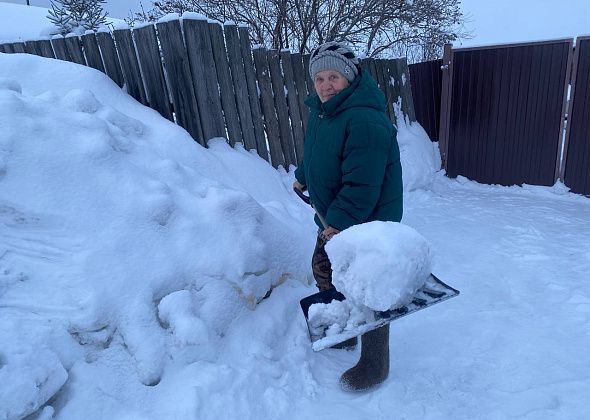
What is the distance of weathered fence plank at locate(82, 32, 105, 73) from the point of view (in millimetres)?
4020

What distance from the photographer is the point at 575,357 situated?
2445mm

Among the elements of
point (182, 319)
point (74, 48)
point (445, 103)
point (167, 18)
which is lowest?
point (182, 319)

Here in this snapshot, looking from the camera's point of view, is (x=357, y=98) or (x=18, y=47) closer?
(x=357, y=98)

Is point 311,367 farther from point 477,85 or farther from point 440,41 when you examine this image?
point 440,41

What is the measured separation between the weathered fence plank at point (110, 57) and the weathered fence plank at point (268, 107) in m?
1.43

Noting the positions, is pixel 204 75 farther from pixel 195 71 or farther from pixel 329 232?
pixel 329 232

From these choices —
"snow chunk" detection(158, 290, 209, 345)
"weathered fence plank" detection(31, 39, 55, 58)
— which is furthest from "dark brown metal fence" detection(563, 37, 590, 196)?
"weathered fence plank" detection(31, 39, 55, 58)

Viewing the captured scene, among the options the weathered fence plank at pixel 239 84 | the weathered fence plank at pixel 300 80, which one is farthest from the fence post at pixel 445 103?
the weathered fence plank at pixel 239 84

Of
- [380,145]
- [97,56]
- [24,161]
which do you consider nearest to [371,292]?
[380,145]

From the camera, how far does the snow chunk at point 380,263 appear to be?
184cm

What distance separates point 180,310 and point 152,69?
2642 mm

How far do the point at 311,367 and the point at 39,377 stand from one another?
1331mm

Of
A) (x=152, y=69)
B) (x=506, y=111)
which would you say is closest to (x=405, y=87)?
(x=506, y=111)

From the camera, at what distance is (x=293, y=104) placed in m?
5.18
